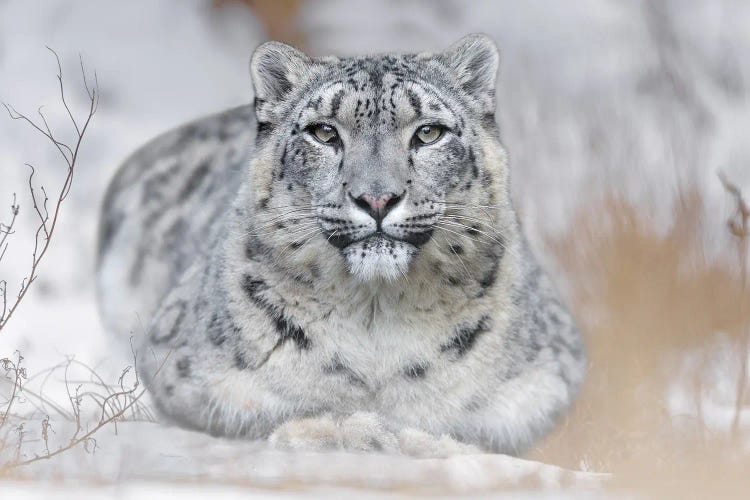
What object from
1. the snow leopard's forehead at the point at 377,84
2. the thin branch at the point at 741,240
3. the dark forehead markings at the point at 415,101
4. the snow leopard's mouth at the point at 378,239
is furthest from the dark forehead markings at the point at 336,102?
the thin branch at the point at 741,240

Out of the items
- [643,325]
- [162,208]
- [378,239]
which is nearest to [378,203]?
[378,239]

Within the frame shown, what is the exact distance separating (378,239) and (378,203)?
157 mm

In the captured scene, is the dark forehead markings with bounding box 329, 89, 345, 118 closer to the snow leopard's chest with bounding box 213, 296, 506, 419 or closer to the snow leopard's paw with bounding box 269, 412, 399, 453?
the snow leopard's chest with bounding box 213, 296, 506, 419

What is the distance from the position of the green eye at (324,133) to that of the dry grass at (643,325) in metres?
1.84

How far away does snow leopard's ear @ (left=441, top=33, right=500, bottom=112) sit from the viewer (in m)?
4.96

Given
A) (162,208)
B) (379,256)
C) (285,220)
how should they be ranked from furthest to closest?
1. (162,208)
2. (285,220)
3. (379,256)

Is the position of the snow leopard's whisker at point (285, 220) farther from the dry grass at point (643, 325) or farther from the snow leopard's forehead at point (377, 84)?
the dry grass at point (643, 325)

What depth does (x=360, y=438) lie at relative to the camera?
14.6 feet

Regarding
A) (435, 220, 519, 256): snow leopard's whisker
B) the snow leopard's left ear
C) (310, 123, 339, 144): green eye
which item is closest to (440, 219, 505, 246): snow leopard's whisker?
(435, 220, 519, 256): snow leopard's whisker

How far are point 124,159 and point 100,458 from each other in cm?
463

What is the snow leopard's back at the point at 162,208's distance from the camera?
7039 millimetres

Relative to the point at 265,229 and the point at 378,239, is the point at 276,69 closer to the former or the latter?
the point at 265,229

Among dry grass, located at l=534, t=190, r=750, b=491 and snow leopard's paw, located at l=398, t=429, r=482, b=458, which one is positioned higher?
dry grass, located at l=534, t=190, r=750, b=491

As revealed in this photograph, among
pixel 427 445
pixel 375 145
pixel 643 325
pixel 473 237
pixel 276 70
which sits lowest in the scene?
pixel 427 445
